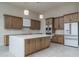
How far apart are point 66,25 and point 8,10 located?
4.10 meters

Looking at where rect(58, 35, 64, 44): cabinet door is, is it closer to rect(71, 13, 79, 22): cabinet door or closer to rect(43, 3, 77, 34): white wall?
rect(43, 3, 77, 34): white wall

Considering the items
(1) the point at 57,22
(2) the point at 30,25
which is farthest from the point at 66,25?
(2) the point at 30,25

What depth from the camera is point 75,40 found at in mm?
5930

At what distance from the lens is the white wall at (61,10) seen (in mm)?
6652

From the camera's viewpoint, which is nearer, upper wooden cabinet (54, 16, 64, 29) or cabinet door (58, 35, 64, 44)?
cabinet door (58, 35, 64, 44)

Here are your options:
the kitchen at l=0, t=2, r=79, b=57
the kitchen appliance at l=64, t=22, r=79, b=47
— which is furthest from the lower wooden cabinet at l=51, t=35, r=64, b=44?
the kitchen appliance at l=64, t=22, r=79, b=47

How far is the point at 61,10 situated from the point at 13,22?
3.82 meters

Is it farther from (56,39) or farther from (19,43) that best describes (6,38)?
(56,39)

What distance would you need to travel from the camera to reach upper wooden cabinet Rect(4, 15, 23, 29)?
6414 millimetres

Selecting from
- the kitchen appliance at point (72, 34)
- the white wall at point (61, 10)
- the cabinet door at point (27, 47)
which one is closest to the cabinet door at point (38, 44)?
the cabinet door at point (27, 47)

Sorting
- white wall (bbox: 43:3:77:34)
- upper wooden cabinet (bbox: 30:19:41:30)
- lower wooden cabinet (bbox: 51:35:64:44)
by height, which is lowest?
lower wooden cabinet (bbox: 51:35:64:44)

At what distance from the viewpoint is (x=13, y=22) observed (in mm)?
6824

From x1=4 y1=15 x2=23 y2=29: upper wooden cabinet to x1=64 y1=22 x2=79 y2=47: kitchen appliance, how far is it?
3.46 metres

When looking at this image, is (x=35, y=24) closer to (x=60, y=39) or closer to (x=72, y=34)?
(x=60, y=39)
